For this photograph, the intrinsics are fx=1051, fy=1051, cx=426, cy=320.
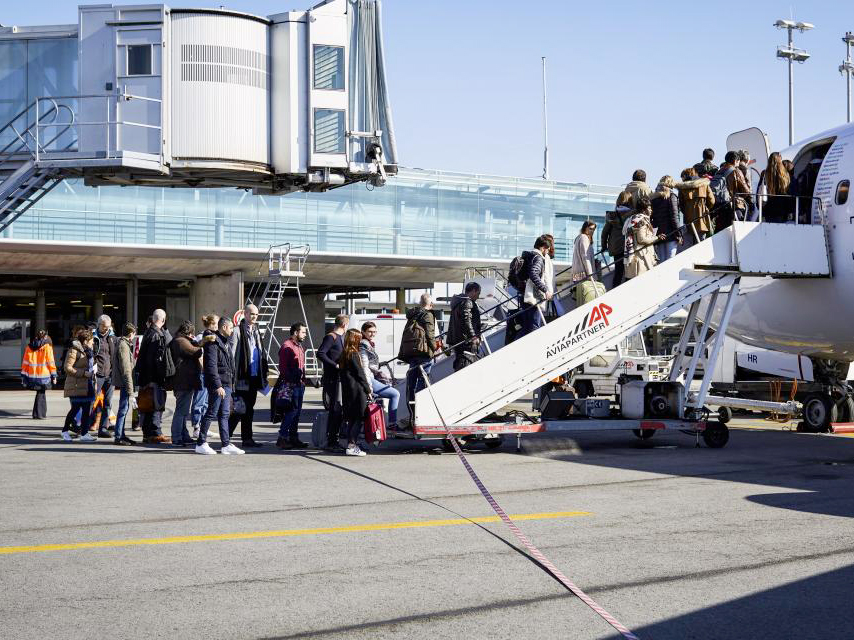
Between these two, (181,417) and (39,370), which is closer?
(181,417)

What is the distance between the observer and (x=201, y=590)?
6285mm

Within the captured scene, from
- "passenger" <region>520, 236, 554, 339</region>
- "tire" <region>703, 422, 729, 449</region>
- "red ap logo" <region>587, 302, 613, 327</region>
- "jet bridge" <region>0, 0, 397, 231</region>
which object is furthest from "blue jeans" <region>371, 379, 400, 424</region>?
"jet bridge" <region>0, 0, 397, 231</region>

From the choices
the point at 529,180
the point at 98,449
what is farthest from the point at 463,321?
the point at 529,180

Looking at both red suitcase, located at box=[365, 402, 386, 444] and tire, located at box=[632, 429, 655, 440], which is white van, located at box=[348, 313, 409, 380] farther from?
red suitcase, located at box=[365, 402, 386, 444]

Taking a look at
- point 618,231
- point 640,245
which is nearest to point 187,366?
point 640,245

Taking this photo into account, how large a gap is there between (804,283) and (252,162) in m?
10.1

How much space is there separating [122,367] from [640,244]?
7860 millimetres

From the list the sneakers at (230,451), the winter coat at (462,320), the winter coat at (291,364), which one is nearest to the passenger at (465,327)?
the winter coat at (462,320)

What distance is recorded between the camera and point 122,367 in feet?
51.8

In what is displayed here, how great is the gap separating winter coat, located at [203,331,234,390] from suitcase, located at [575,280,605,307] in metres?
5.37

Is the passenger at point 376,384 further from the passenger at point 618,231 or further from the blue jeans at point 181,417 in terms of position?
the passenger at point 618,231

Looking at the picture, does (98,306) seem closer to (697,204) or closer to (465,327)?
(465,327)

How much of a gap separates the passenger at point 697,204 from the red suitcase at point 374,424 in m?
5.17

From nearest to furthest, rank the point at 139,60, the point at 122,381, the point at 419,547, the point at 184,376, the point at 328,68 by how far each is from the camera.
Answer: the point at 419,547 < the point at 184,376 < the point at 122,381 < the point at 139,60 < the point at 328,68
